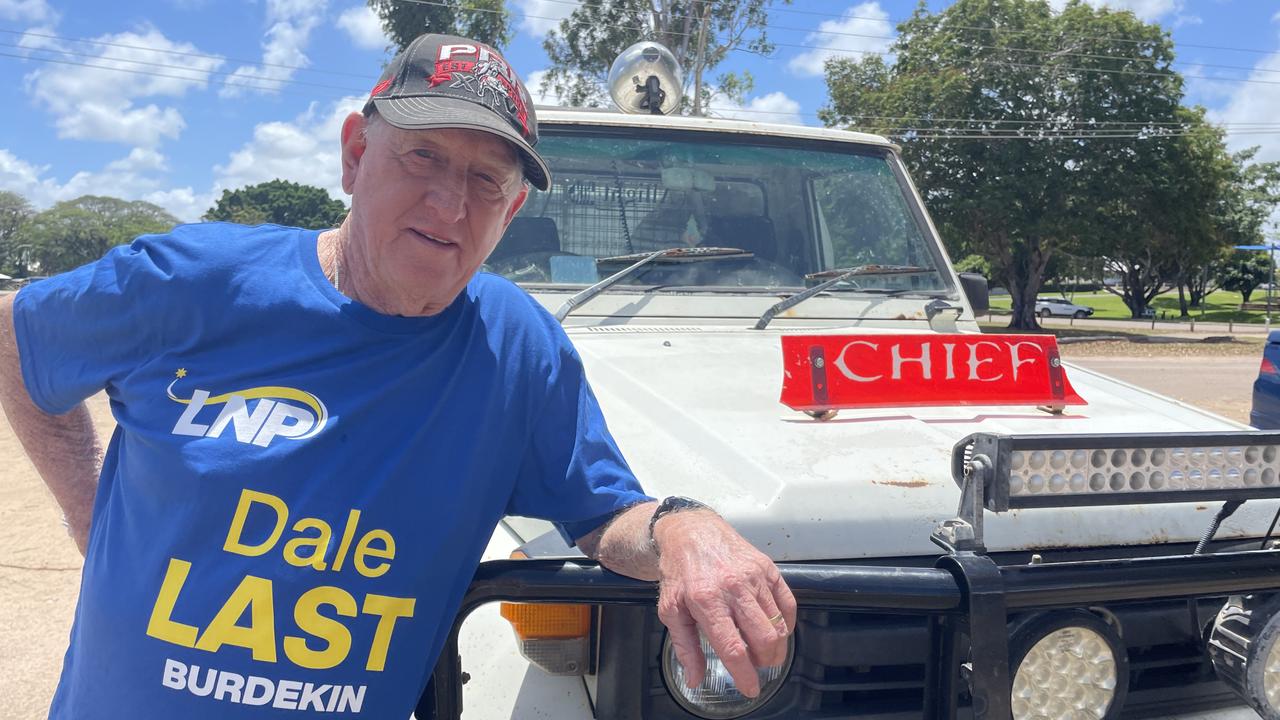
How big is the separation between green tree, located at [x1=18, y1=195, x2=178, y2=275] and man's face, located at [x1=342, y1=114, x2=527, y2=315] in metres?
58.2

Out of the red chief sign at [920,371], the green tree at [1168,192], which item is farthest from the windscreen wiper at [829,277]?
the green tree at [1168,192]

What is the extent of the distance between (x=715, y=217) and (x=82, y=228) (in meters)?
72.9

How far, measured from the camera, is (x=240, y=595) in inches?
56.1

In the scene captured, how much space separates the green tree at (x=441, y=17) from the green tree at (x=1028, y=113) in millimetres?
10902

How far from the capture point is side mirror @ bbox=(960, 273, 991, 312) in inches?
145

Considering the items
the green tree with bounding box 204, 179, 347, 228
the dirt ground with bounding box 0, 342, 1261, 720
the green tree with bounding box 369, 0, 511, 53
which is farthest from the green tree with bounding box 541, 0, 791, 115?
the green tree with bounding box 204, 179, 347, 228

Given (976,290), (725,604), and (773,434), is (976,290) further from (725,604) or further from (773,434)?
(725,604)

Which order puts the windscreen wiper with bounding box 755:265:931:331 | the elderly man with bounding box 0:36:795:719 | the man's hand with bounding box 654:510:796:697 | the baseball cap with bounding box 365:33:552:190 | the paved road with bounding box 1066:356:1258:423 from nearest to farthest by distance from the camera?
the man's hand with bounding box 654:510:796:697, the elderly man with bounding box 0:36:795:719, the baseball cap with bounding box 365:33:552:190, the windscreen wiper with bounding box 755:265:931:331, the paved road with bounding box 1066:356:1258:423

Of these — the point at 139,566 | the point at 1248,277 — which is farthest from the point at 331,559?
the point at 1248,277

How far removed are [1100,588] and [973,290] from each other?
227cm

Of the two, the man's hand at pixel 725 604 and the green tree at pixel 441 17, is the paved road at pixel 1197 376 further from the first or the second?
the green tree at pixel 441 17

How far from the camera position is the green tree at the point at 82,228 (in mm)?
60531

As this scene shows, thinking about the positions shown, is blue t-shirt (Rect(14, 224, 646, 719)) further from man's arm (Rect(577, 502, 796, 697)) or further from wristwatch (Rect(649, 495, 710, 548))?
man's arm (Rect(577, 502, 796, 697))

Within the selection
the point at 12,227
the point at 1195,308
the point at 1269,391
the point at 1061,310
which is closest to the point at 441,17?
the point at 1269,391
